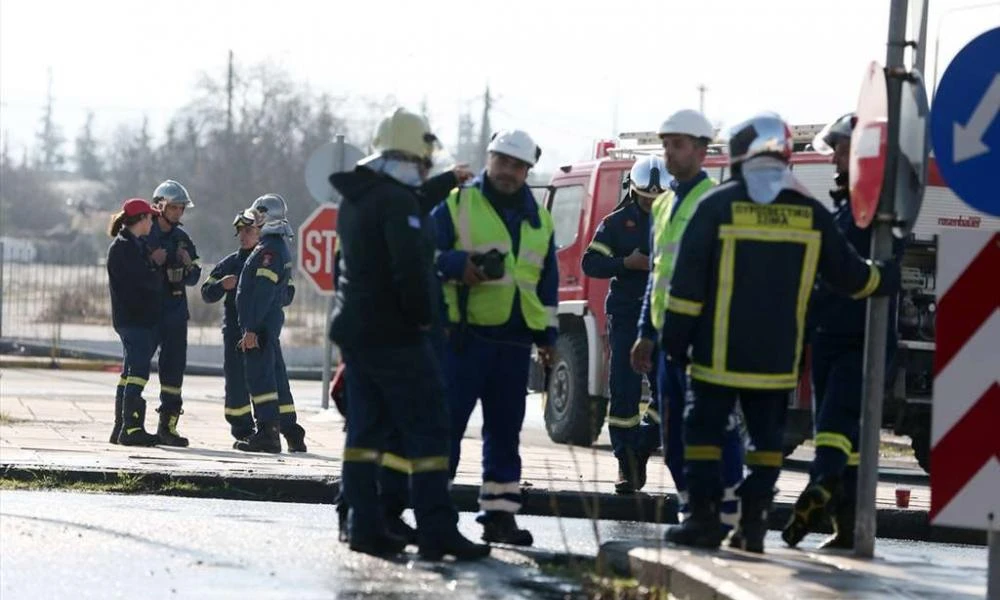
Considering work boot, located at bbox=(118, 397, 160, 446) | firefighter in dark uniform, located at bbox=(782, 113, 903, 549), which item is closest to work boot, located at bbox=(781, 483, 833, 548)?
firefighter in dark uniform, located at bbox=(782, 113, 903, 549)

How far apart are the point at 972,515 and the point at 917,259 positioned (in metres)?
8.31

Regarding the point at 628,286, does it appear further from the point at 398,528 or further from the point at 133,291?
the point at 133,291

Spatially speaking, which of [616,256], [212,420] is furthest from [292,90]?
[616,256]

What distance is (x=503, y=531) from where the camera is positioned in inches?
384

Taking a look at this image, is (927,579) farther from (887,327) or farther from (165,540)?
(165,540)

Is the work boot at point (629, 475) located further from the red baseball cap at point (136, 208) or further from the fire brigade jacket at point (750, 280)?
the red baseball cap at point (136, 208)

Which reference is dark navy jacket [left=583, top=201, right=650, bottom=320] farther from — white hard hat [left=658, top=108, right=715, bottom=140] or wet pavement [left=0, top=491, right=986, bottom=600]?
white hard hat [left=658, top=108, right=715, bottom=140]

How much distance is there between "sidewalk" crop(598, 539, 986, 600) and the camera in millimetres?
7844

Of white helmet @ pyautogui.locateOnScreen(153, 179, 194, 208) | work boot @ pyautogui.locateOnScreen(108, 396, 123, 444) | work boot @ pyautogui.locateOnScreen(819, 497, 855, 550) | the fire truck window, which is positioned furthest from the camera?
the fire truck window

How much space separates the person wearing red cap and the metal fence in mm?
16135

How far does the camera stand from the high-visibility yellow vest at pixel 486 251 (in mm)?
9789

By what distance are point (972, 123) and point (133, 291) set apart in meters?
9.11

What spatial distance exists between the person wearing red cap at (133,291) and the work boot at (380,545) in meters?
6.80

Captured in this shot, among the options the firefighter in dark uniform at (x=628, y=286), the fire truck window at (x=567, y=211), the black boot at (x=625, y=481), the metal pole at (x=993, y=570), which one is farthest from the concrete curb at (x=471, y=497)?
the fire truck window at (x=567, y=211)
